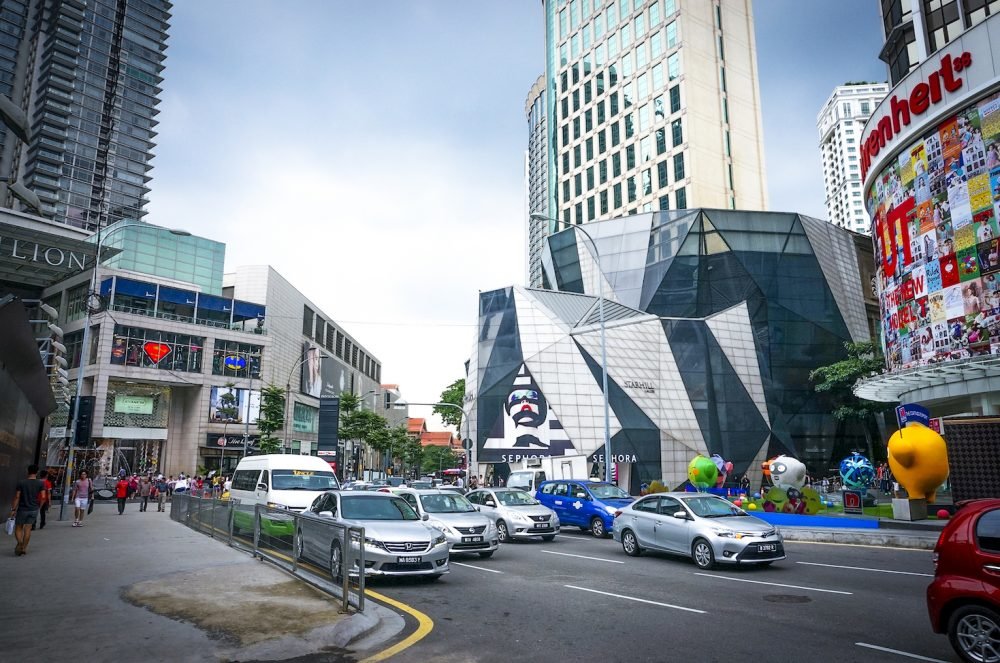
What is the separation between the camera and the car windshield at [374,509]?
12.5 m

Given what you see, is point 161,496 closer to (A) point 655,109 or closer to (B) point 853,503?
(B) point 853,503

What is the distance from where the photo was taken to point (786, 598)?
10.1 meters

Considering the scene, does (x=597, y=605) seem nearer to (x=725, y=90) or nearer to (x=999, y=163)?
(x=999, y=163)

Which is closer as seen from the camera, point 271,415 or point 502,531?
point 502,531

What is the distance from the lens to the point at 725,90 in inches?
2874

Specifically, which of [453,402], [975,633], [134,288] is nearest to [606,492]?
[975,633]

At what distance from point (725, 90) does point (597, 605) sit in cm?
7404

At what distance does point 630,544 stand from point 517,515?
4076 mm

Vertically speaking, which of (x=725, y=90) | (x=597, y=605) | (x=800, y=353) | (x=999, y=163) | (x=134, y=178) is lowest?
(x=597, y=605)

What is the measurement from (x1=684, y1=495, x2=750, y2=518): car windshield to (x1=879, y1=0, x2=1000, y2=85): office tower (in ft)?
128

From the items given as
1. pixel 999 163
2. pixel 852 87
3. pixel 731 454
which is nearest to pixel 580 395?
pixel 731 454

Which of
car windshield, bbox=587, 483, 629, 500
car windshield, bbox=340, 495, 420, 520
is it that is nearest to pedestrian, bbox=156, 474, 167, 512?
car windshield, bbox=587, 483, 629, 500

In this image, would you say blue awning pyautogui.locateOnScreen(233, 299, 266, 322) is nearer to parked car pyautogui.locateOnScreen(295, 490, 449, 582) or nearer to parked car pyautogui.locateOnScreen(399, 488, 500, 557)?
parked car pyautogui.locateOnScreen(399, 488, 500, 557)

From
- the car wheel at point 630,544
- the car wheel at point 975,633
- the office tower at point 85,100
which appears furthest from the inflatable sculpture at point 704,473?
the office tower at point 85,100
